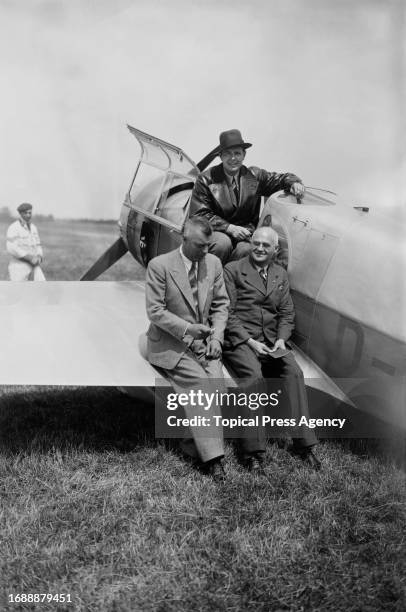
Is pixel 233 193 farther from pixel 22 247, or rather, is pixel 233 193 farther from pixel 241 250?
pixel 22 247

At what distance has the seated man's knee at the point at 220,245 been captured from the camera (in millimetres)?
4734

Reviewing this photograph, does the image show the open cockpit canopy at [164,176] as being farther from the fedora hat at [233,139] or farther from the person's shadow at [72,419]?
the person's shadow at [72,419]

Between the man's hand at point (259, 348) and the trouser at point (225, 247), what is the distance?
34.8 inches

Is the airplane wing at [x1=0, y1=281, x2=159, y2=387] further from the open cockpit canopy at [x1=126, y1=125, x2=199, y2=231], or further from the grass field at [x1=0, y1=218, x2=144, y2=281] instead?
the grass field at [x1=0, y1=218, x2=144, y2=281]

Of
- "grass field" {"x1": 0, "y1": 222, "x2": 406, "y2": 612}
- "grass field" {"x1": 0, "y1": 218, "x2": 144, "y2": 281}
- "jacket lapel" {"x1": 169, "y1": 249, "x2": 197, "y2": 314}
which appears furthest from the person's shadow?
"grass field" {"x1": 0, "y1": 218, "x2": 144, "y2": 281}

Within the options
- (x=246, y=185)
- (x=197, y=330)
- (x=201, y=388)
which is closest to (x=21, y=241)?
(x=246, y=185)

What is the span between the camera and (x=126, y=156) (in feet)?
24.5

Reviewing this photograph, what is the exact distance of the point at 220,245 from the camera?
4.73 meters

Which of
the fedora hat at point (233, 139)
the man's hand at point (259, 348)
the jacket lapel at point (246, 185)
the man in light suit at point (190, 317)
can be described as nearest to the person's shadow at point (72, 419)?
the man in light suit at point (190, 317)

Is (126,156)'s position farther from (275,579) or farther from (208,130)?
(275,579)

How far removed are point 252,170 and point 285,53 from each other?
1599 mm

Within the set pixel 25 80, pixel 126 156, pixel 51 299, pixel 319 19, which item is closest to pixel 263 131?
pixel 126 156

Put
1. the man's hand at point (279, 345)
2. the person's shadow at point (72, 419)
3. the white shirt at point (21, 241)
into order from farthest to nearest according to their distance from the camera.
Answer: the white shirt at point (21, 241) < the person's shadow at point (72, 419) < the man's hand at point (279, 345)
